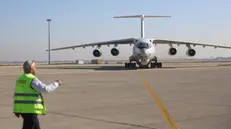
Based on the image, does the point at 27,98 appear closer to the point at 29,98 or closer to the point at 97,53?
the point at 29,98

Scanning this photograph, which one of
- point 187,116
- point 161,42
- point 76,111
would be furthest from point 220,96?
point 161,42

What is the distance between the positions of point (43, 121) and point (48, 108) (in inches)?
86.6

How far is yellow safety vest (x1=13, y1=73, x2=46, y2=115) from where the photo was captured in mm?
5472

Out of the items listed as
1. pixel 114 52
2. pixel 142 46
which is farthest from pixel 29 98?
pixel 114 52

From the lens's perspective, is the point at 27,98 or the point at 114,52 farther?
the point at 114,52

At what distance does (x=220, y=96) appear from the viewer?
1382cm

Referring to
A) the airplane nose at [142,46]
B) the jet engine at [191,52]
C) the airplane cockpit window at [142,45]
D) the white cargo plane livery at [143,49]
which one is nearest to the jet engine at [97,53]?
the white cargo plane livery at [143,49]

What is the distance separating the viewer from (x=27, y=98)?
18.1 ft

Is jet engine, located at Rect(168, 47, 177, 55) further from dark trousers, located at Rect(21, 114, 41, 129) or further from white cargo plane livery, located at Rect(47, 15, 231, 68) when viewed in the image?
dark trousers, located at Rect(21, 114, 41, 129)

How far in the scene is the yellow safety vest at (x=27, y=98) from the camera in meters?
5.47

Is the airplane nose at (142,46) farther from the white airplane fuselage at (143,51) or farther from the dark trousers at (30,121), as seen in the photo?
the dark trousers at (30,121)

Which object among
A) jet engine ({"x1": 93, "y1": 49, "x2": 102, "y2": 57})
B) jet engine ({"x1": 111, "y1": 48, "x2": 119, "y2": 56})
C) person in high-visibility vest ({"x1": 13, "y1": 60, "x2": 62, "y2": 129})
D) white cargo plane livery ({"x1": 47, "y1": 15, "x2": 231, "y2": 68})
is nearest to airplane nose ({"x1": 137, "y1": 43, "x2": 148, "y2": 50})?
white cargo plane livery ({"x1": 47, "y1": 15, "x2": 231, "y2": 68})

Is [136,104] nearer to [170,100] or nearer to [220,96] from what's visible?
[170,100]

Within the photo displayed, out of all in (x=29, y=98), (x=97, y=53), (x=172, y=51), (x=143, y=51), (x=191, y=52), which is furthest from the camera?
(x=172, y=51)
